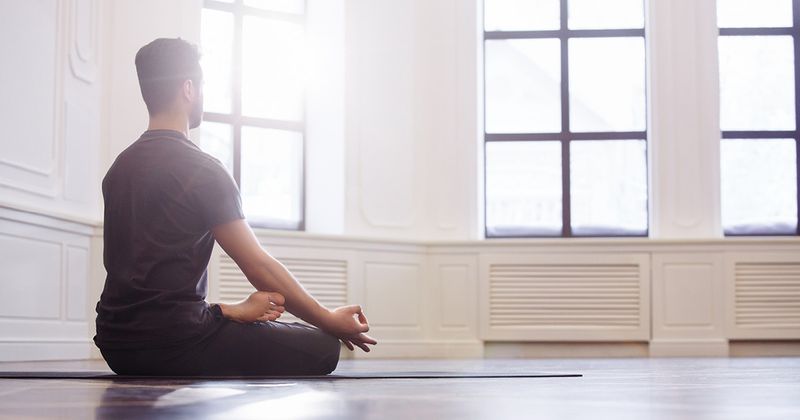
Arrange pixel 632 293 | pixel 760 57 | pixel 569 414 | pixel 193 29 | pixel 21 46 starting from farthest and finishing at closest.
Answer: pixel 760 57, pixel 632 293, pixel 193 29, pixel 21 46, pixel 569 414

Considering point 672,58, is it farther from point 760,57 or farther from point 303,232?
point 303,232

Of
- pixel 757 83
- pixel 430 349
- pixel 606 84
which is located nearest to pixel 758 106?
pixel 757 83

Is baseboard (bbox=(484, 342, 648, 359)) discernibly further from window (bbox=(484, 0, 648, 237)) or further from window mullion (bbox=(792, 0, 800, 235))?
window mullion (bbox=(792, 0, 800, 235))

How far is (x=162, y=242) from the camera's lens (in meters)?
3.12

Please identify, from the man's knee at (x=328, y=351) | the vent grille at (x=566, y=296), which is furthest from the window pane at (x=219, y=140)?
the man's knee at (x=328, y=351)

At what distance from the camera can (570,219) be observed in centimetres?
901

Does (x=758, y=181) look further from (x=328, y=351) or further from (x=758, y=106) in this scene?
(x=328, y=351)

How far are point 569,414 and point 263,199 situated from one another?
22.4 feet

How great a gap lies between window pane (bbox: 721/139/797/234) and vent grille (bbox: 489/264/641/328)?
1.12 metres

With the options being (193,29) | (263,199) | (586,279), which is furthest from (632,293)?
(193,29)

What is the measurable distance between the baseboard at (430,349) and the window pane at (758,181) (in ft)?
7.37

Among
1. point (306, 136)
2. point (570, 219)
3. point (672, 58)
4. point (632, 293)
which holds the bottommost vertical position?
point (632, 293)

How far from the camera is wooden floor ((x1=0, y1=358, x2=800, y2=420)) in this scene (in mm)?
1880

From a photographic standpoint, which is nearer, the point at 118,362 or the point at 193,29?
the point at 118,362
